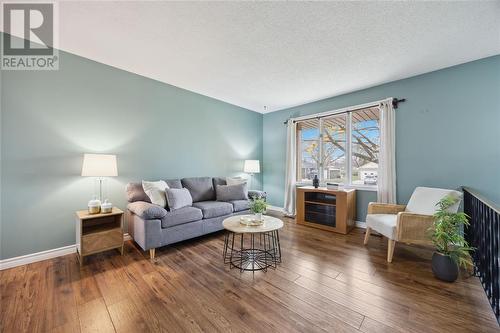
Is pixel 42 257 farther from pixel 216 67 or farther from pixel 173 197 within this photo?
pixel 216 67

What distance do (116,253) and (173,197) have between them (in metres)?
0.98

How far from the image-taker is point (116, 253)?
250 centimetres

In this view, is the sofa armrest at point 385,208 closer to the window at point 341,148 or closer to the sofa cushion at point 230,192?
the window at point 341,148

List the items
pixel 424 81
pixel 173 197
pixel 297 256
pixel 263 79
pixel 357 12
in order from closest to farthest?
pixel 357 12
pixel 297 256
pixel 173 197
pixel 424 81
pixel 263 79

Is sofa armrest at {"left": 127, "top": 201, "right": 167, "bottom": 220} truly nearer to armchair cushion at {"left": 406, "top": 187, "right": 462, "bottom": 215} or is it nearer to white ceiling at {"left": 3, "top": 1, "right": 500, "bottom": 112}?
white ceiling at {"left": 3, "top": 1, "right": 500, "bottom": 112}

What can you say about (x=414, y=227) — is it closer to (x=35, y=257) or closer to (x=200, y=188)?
(x=200, y=188)

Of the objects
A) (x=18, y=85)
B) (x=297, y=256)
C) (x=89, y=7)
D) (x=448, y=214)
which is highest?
(x=89, y=7)

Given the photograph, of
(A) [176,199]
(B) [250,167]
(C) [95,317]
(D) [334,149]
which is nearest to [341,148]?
(D) [334,149]

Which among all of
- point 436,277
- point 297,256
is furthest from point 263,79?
point 436,277

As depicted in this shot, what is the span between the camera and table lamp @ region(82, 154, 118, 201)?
7.48 feet

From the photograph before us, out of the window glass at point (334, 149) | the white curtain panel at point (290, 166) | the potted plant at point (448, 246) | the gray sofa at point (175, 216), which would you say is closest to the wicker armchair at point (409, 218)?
the potted plant at point (448, 246)

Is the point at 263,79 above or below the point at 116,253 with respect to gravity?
above

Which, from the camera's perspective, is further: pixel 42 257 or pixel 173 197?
pixel 173 197

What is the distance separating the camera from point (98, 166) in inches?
91.7
